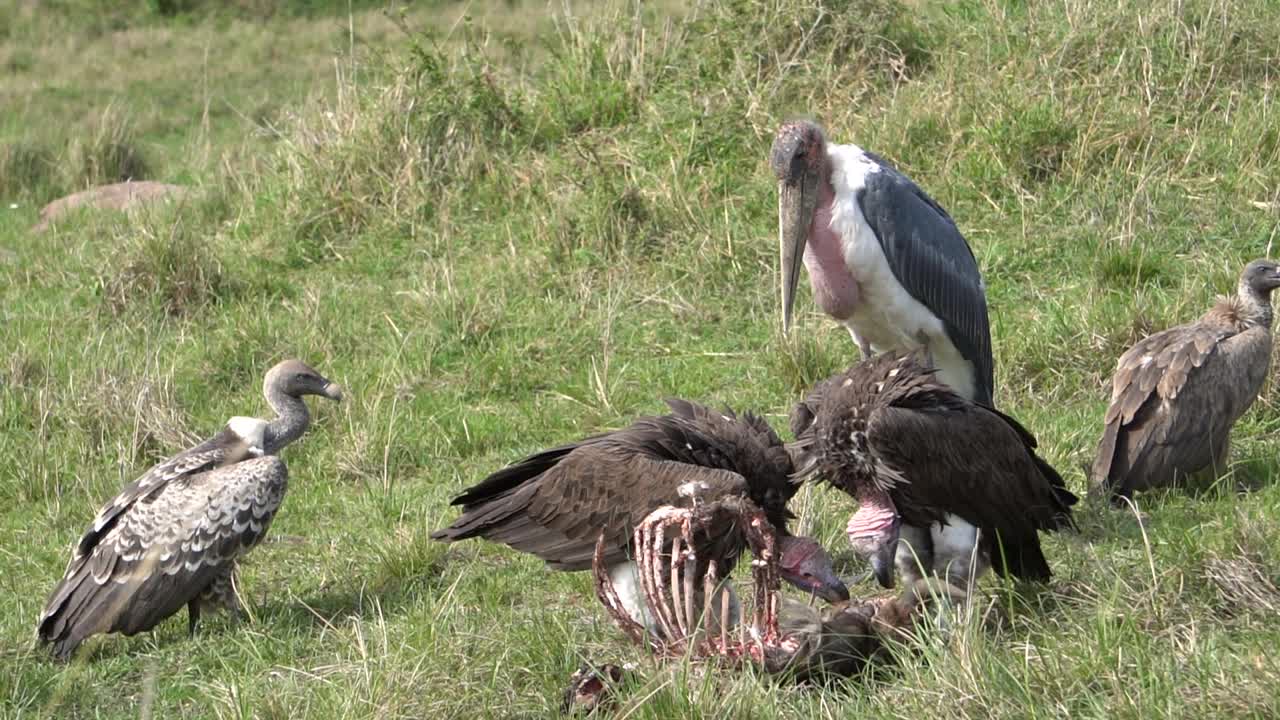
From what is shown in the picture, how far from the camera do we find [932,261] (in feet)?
19.4

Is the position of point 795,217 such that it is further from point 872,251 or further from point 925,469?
point 925,469

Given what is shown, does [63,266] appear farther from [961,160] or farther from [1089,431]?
[1089,431]

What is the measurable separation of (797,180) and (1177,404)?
1481 millimetres

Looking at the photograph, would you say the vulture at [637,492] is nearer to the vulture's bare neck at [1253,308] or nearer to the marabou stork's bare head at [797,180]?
the marabou stork's bare head at [797,180]

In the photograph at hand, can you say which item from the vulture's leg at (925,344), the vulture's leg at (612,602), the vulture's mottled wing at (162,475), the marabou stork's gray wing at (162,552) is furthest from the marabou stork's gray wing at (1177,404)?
the vulture's mottled wing at (162,475)

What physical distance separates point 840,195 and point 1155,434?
135 centimetres

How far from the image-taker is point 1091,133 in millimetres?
7848

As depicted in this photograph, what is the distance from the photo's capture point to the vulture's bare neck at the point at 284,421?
5.92m

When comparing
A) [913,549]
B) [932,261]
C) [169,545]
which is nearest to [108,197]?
[169,545]

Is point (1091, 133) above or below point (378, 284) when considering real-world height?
above

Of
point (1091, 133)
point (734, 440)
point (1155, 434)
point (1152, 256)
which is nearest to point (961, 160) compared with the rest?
point (1091, 133)

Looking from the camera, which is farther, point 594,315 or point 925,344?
point 594,315

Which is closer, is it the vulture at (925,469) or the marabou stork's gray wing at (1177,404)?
the vulture at (925,469)

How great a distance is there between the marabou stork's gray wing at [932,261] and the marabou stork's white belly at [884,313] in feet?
0.10
